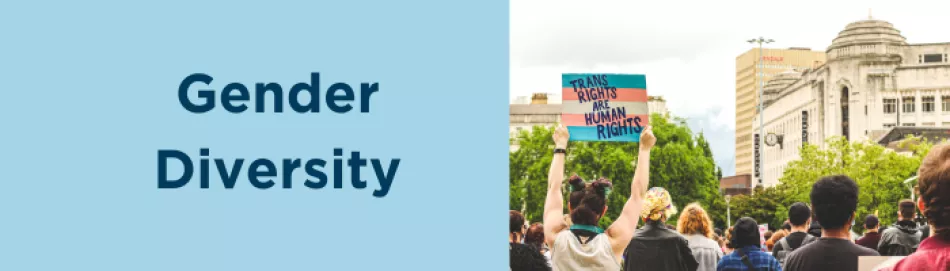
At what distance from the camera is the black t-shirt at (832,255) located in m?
5.09

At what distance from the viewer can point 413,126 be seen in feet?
8.11

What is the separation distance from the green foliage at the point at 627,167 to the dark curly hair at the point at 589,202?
1998 inches

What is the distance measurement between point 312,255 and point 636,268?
4691 mm

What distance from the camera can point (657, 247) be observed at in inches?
272

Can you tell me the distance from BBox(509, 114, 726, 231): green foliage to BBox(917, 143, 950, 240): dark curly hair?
53818mm

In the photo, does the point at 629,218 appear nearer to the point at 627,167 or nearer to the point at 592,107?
the point at 592,107

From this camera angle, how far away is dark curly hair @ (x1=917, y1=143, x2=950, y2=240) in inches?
101

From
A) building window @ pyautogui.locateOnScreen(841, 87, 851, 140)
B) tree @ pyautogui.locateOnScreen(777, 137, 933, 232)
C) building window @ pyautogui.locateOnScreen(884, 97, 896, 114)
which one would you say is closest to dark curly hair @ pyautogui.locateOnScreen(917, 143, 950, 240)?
tree @ pyautogui.locateOnScreen(777, 137, 933, 232)

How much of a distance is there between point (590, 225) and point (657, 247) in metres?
1.48

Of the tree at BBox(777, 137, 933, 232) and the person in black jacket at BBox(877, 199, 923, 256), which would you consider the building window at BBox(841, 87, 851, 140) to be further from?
the person in black jacket at BBox(877, 199, 923, 256)

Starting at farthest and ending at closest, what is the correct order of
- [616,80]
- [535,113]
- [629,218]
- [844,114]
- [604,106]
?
[535,113], [844,114], [616,80], [604,106], [629,218]

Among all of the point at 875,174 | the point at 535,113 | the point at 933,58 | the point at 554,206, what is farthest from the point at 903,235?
the point at 535,113

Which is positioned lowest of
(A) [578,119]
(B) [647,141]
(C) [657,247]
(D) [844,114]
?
(C) [657,247]

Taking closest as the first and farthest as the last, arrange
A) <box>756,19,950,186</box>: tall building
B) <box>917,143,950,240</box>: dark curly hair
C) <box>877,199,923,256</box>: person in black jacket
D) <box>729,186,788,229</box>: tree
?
<box>917,143,950,240</box>: dark curly hair
<box>877,199,923,256</box>: person in black jacket
<box>729,186,788,229</box>: tree
<box>756,19,950,186</box>: tall building
